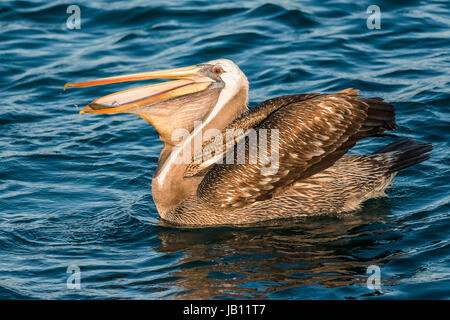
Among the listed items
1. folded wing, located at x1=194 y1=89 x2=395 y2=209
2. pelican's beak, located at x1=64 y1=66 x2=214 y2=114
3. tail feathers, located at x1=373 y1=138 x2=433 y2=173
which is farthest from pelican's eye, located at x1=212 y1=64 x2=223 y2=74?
tail feathers, located at x1=373 y1=138 x2=433 y2=173

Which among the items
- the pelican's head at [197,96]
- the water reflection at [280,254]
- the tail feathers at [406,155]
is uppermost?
the pelican's head at [197,96]

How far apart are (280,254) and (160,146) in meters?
3.53

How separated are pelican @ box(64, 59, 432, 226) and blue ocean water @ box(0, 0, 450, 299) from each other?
24 centimetres

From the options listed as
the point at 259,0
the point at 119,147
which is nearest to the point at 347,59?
the point at 259,0

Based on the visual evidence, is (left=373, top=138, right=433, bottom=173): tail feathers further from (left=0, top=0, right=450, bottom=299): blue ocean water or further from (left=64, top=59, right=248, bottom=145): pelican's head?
(left=64, top=59, right=248, bottom=145): pelican's head

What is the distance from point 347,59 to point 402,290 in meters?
6.60

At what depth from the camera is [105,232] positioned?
7594 mm

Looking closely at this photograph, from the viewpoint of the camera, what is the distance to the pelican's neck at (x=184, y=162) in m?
7.74

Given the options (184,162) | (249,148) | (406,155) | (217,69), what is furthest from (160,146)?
(406,155)

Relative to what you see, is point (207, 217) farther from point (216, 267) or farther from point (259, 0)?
point (259, 0)

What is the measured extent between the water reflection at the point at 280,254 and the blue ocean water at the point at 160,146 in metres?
0.02

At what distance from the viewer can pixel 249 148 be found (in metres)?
7.29

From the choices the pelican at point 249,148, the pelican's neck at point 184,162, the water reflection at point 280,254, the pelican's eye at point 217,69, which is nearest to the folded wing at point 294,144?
the pelican at point 249,148

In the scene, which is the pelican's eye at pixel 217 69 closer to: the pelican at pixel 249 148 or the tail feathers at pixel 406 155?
the pelican at pixel 249 148
